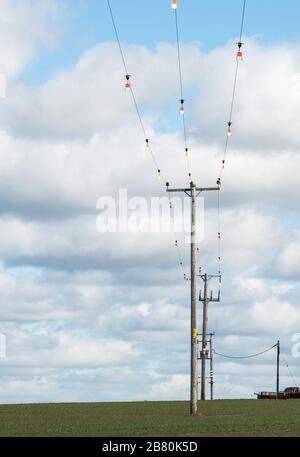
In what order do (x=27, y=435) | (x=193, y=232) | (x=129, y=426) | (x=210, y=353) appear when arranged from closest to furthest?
(x=27, y=435) < (x=129, y=426) < (x=193, y=232) < (x=210, y=353)

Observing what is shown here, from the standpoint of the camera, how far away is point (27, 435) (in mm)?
35125

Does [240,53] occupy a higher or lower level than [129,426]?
higher

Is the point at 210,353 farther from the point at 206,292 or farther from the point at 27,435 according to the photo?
the point at 27,435

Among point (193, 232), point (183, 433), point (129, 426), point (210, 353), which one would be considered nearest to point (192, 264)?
point (193, 232)

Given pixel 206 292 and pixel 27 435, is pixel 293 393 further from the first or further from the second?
pixel 27 435
